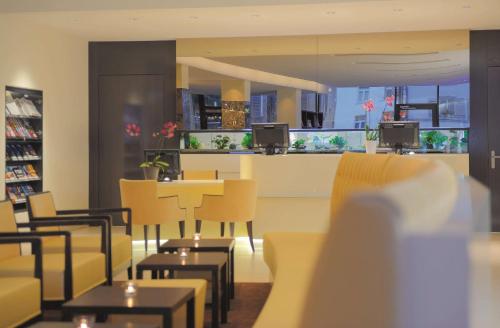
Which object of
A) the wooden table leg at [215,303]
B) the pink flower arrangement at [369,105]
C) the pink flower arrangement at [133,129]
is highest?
the pink flower arrangement at [369,105]

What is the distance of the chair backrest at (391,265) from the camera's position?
63 cm

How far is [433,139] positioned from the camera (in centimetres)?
1138

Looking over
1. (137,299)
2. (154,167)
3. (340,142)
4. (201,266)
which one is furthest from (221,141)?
(137,299)

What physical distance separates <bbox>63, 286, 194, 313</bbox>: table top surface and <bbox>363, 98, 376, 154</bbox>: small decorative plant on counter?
508cm

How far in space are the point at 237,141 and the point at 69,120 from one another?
9.36ft

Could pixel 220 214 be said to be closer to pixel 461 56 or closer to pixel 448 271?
pixel 461 56

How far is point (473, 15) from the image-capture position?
9.51m

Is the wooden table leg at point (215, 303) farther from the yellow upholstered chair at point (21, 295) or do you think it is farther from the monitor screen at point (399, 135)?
the monitor screen at point (399, 135)

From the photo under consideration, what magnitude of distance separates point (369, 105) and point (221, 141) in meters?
2.65

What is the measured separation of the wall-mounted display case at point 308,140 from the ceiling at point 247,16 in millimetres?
1751

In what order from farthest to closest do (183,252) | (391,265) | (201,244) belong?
(201,244) → (183,252) → (391,265)

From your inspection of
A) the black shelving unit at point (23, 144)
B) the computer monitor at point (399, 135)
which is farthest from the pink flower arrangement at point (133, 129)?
the computer monitor at point (399, 135)

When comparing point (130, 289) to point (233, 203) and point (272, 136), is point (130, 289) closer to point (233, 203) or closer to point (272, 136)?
point (233, 203)

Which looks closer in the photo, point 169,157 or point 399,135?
point 169,157
